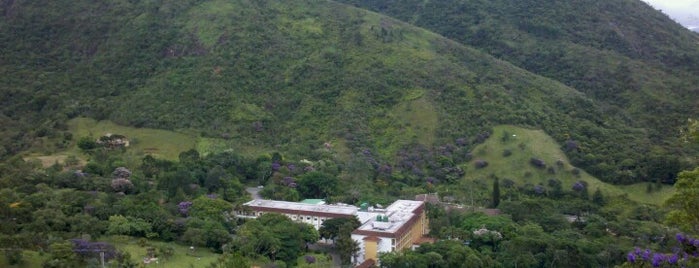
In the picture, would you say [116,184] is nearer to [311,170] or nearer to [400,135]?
[311,170]

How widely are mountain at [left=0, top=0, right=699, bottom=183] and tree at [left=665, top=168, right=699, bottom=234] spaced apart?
35840 millimetres

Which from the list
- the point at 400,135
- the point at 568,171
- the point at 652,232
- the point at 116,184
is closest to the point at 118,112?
the point at 116,184

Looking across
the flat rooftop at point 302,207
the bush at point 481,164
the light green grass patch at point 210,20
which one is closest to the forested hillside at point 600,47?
the bush at point 481,164

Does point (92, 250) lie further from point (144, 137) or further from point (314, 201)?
point (144, 137)

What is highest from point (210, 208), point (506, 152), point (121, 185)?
point (121, 185)

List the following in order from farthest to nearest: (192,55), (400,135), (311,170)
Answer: (192,55) → (400,135) → (311,170)

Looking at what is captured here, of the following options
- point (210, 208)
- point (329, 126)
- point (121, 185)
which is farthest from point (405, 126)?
point (121, 185)

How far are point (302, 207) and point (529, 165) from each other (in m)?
18.2

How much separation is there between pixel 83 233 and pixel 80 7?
42286 mm

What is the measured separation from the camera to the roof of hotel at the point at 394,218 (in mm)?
39000

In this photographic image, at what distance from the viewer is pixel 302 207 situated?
141 ft

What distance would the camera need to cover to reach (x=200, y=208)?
40406mm

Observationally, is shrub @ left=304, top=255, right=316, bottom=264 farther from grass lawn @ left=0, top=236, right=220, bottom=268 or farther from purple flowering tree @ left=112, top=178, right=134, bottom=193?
purple flowering tree @ left=112, top=178, right=134, bottom=193

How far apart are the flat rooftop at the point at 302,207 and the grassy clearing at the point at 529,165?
508 inches
